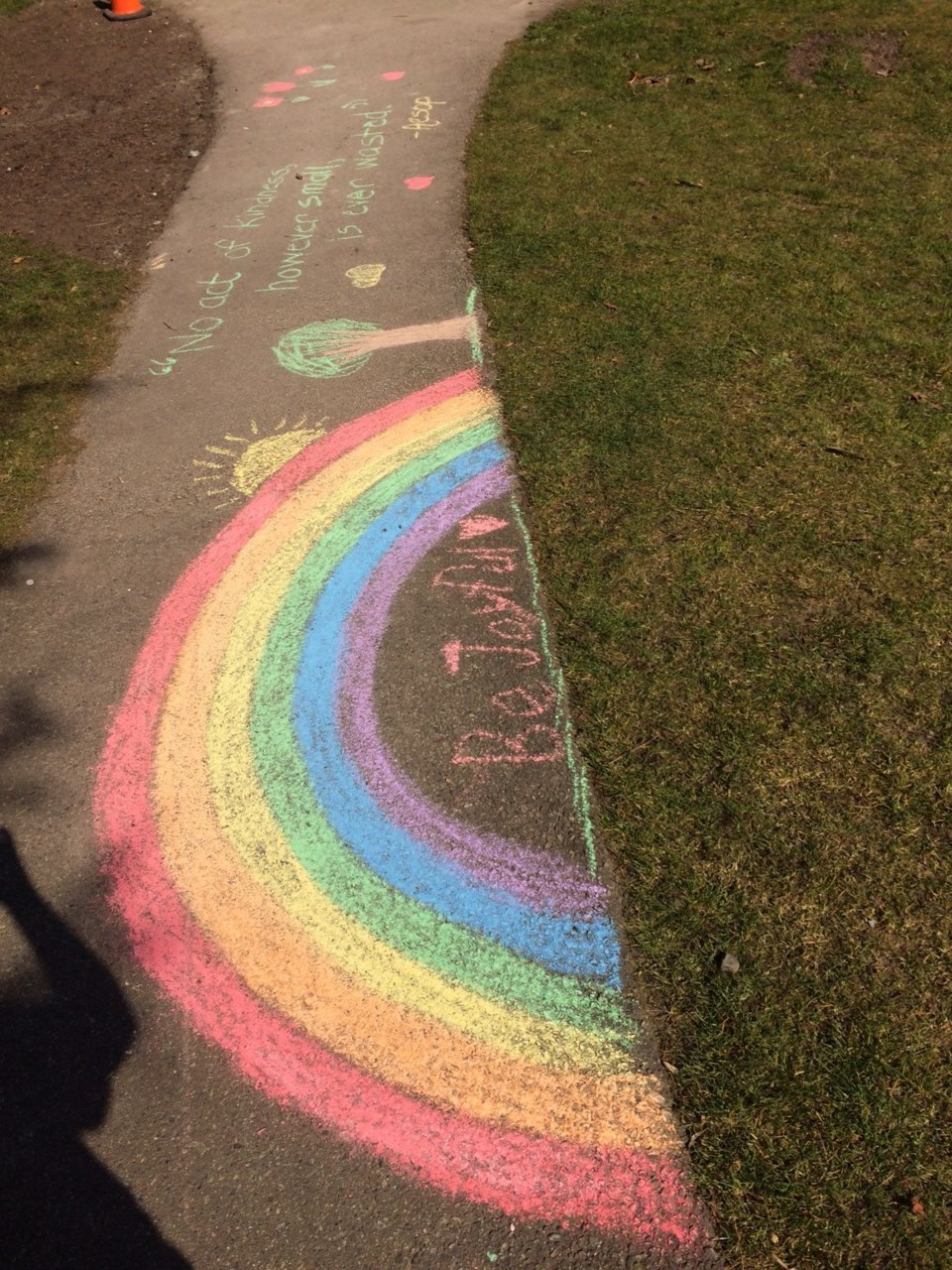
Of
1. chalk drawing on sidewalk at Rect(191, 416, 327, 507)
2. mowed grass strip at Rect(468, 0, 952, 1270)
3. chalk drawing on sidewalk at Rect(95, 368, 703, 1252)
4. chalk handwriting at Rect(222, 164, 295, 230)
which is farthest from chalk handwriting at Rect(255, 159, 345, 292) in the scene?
chalk drawing on sidewalk at Rect(95, 368, 703, 1252)

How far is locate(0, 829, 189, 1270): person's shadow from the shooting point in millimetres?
2439

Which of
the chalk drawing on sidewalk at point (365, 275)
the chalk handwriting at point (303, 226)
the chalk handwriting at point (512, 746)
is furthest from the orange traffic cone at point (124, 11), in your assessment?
the chalk handwriting at point (512, 746)

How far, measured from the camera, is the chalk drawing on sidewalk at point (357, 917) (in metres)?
2.53

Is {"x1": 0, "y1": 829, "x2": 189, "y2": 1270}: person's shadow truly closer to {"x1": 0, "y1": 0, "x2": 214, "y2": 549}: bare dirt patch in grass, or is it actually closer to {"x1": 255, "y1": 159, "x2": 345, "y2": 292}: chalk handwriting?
{"x1": 0, "y1": 0, "x2": 214, "y2": 549}: bare dirt patch in grass

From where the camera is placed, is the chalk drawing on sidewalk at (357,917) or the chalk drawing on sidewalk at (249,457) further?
the chalk drawing on sidewalk at (249,457)

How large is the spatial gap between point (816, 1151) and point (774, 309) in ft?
15.5

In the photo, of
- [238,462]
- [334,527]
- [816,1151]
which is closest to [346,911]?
[816,1151]

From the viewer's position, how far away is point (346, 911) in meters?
3.10

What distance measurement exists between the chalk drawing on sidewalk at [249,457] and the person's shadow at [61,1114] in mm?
2369

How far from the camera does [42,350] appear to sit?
6.18 m

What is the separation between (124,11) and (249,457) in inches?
410

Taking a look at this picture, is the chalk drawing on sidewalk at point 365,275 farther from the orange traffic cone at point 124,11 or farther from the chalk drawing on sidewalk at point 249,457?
the orange traffic cone at point 124,11

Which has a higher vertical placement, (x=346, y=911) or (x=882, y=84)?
(x=882, y=84)

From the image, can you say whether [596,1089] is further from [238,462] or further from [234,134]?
[234,134]
